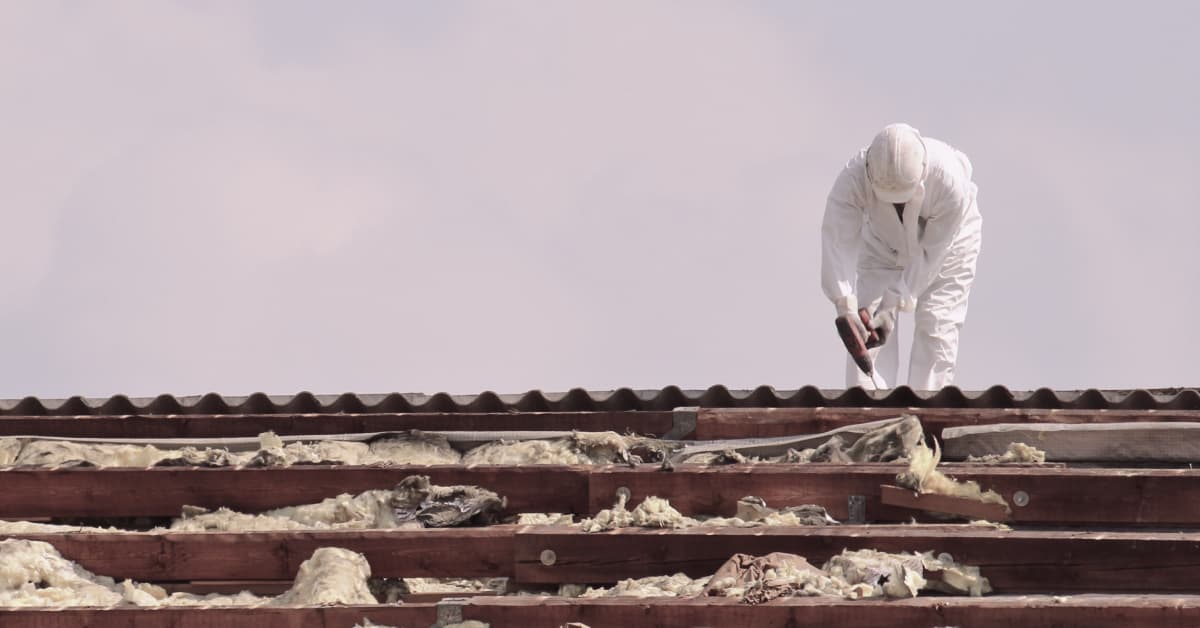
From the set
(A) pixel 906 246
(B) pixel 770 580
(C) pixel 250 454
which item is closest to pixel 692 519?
(B) pixel 770 580

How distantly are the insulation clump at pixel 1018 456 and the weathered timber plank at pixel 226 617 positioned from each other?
2158mm

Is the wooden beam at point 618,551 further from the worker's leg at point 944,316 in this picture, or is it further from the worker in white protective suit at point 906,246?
the worker's leg at point 944,316

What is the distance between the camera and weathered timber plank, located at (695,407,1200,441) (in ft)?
24.7

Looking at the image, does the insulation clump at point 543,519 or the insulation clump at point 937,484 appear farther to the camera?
the insulation clump at point 543,519

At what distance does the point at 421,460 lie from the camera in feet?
24.8

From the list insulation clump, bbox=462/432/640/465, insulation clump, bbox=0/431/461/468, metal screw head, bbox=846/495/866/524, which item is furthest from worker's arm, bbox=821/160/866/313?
metal screw head, bbox=846/495/866/524

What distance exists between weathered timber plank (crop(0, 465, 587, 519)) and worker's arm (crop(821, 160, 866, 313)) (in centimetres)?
559

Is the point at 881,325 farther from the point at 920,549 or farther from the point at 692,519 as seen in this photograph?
the point at 920,549

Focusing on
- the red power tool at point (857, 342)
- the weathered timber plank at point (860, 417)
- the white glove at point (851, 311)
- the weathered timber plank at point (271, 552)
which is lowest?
the weathered timber plank at point (271, 552)

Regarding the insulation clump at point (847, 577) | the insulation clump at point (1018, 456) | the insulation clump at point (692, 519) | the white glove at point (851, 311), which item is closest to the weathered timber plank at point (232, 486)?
the insulation clump at point (692, 519)

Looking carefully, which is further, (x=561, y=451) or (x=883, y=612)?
(x=561, y=451)

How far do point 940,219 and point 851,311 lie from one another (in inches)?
35.5

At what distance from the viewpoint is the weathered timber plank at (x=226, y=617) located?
6.10m

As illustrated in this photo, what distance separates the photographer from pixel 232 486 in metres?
7.26
